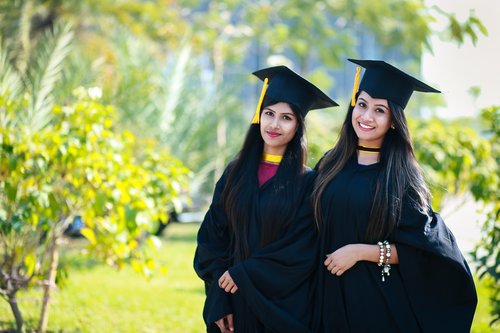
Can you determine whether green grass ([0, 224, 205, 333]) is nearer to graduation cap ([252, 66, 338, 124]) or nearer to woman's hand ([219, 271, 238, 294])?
woman's hand ([219, 271, 238, 294])

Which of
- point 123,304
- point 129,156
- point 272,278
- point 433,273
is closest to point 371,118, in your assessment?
point 433,273

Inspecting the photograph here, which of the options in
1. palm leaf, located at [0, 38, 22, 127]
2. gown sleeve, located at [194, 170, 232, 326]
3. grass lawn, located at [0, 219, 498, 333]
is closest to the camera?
gown sleeve, located at [194, 170, 232, 326]

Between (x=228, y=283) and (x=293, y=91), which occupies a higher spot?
(x=293, y=91)

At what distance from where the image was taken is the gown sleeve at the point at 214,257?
11.7 ft

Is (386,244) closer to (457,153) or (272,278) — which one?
(272,278)

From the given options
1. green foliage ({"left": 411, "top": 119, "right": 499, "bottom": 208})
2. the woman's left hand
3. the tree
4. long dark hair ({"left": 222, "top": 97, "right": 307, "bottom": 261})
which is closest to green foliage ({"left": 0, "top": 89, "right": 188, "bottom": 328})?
the tree

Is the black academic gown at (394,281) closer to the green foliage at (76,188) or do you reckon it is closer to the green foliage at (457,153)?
the green foliage at (76,188)

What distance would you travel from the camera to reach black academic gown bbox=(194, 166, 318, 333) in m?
3.44

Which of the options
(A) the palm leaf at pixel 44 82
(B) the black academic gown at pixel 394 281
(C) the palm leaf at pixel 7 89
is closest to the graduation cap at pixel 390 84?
(B) the black academic gown at pixel 394 281

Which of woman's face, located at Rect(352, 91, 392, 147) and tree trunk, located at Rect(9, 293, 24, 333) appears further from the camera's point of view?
tree trunk, located at Rect(9, 293, 24, 333)

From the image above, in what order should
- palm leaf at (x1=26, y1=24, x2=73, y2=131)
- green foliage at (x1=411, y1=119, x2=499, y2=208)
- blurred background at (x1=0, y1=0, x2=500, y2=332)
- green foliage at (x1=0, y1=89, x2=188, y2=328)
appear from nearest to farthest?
green foliage at (x1=0, y1=89, x2=188, y2=328) < blurred background at (x1=0, y1=0, x2=500, y2=332) < palm leaf at (x1=26, y1=24, x2=73, y2=131) < green foliage at (x1=411, y1=119, x2=499, y2=208)

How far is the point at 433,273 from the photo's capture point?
3420 mm

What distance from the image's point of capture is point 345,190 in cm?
340

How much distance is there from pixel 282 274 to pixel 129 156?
1944 millimetres
